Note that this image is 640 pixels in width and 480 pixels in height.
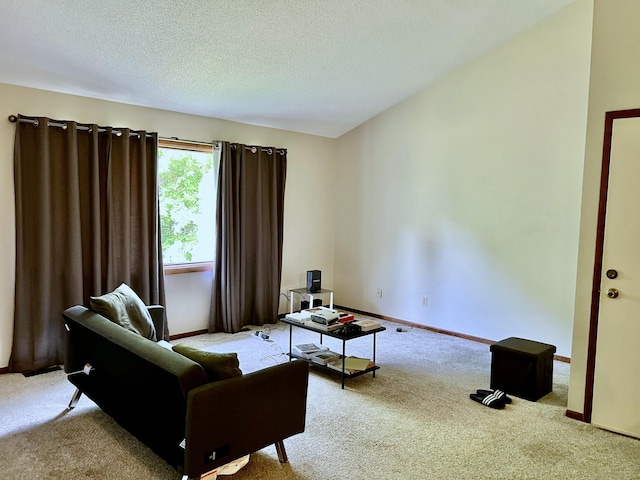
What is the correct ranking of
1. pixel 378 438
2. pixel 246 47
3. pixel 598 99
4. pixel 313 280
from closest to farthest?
pixel 378 438 → pixel 598 99 → pixel 246 47 → pixel 313 280

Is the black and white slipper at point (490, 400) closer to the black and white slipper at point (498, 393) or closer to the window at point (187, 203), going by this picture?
the black and white slipper at point (498, 393)

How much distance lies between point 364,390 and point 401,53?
9.76 ft

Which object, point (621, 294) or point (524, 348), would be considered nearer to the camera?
point (621, 294)

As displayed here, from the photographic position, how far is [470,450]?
251cm

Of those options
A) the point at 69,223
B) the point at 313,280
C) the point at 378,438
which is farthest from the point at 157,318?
the point at 313,280

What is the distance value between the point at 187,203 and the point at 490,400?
130 inches

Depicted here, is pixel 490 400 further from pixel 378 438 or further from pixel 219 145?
pixel 219 145

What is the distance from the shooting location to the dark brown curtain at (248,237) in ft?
15.4

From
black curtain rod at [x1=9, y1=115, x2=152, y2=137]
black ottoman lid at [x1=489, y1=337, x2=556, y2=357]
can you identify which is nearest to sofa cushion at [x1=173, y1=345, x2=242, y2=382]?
black ottoman lid at [x1=489, y1=337, x2=556, y2=357]

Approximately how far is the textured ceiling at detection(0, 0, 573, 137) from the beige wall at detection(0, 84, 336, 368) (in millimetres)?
120

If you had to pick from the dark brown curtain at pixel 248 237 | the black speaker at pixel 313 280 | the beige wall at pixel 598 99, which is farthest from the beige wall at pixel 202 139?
the beige wall at pixel 598 99

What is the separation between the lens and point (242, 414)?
2.04 m

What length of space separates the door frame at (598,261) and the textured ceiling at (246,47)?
1538 millimetres

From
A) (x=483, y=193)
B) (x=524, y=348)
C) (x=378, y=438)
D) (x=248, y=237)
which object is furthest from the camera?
(x=248, y=237)
